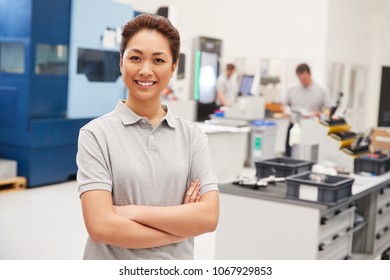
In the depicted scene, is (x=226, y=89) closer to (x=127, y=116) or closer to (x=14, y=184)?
(x=14, y=184)

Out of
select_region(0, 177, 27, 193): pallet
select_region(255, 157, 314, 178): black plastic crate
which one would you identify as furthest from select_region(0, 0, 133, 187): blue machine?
select_region(255, 157, 314, 178): black plastic crate

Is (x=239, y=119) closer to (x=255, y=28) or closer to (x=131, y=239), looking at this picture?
(x=255, y=28)

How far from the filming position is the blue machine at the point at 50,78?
5016mm

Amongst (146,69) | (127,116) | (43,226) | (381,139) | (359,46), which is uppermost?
(359,46)

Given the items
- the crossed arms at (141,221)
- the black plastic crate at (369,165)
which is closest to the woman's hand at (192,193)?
the crossed arms at (141,221)

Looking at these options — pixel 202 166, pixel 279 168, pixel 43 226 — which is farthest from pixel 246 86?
pixel 202 166

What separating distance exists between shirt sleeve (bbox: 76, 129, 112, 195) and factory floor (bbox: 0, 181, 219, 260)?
1750mm

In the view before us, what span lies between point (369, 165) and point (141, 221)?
8.52ft

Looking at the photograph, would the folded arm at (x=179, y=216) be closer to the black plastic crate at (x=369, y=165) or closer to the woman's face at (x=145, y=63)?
the woman's face at (x=145, y=63)

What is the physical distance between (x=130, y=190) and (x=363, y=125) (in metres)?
7.42

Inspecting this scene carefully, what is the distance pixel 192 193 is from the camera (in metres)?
1.36

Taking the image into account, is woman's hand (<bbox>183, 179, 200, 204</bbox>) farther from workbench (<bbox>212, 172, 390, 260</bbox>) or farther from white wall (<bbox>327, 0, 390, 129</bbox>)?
white wall (<bbox>327, 0, 390, 129</bbox>)

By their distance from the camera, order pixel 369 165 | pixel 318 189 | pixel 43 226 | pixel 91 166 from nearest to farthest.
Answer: pixel 91 166, pixel 318 189, pixel 369 165, pixel 43 226

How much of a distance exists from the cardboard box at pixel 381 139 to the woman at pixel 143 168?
3.43m
